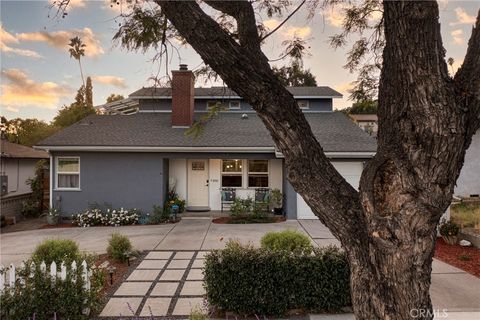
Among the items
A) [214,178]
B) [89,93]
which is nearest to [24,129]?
[89,93]

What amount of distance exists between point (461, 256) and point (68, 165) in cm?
1335

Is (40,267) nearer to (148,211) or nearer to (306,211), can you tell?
(148,211)

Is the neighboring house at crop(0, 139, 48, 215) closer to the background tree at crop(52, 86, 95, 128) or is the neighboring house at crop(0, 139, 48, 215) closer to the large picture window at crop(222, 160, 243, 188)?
the large picture window at crop(222, 160, 243, 188)

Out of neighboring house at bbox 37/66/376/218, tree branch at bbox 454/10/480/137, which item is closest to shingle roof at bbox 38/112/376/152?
neighboring house at bbox 37/66/376/218

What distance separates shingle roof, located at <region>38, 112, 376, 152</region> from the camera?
1256 centimetres

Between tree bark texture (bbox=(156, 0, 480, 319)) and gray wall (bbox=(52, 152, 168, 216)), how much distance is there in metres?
10.9

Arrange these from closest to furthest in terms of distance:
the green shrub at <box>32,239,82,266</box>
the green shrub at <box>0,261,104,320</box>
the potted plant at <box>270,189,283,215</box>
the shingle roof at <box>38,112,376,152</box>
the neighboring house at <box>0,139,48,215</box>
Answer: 1. the green shrub at <box>0,261,104,320</box>
2. the green shrub at <box>32,239,82,266</box>
3. the shingle roof at <box>38,112,376,152</box>
4. the potted plant at <box>270,189,283,215</box>
5. the neighboring house at <box>0,139,48,215</box>

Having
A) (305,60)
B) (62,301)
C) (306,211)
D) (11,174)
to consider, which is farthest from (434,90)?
(11,174)

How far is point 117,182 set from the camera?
12.7 m

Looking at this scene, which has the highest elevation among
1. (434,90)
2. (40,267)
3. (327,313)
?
(434,90)

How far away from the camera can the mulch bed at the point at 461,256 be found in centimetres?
685

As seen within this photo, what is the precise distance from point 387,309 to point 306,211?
10.3 meters

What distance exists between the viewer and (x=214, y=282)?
15.6 feet

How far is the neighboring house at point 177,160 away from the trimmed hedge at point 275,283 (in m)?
7.57
